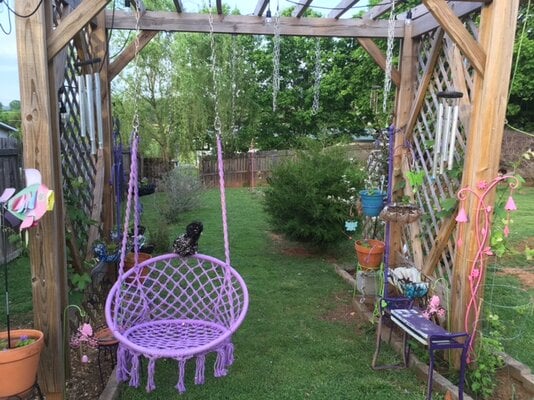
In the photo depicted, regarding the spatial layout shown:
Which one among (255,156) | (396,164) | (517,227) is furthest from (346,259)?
(255,156)

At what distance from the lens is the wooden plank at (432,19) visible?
8.69ft

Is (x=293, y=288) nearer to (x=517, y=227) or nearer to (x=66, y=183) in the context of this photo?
(x=66, y=183)

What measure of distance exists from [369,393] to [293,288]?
70.5 inches

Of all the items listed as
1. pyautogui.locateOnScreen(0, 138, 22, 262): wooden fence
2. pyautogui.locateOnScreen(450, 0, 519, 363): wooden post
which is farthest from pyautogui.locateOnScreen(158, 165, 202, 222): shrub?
pyautogui.locateOnScreen(450, 0, 519, 363): wooden post

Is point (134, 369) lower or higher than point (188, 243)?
lower

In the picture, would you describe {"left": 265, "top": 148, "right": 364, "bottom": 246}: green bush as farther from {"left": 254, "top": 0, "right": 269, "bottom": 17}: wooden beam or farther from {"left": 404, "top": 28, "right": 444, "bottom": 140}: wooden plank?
{"left": 254, "top": 0, "right": 269, "bottom": 17}: wooden beam

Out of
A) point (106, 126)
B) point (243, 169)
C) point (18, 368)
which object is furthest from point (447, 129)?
point (243, 169)

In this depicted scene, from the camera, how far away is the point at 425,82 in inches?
130

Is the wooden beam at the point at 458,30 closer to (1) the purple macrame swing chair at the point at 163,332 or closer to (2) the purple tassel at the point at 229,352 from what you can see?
(1) the purple macrame swing chair at the point at 163,332

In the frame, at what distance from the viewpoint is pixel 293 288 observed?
13.4ft

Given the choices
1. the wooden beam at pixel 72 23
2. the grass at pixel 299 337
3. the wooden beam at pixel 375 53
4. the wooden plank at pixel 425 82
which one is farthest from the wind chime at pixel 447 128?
the wooden beam at pixel 72 23

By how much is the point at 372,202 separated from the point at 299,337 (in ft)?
3.95

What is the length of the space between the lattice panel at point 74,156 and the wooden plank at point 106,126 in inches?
6.6

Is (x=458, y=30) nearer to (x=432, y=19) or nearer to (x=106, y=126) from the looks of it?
(x=432, y=19)
